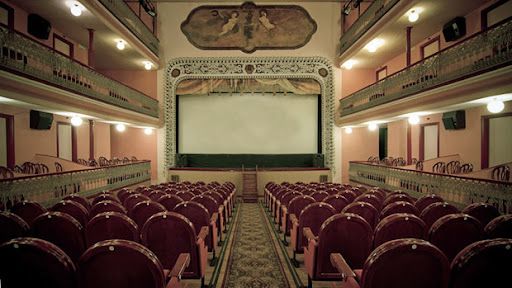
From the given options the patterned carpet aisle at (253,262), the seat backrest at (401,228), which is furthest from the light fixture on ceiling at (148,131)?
the seat backrest at (401,228)

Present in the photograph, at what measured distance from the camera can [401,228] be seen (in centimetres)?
331

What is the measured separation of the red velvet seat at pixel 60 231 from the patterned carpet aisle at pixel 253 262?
1.92 metres

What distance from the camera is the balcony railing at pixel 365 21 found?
12655 mm

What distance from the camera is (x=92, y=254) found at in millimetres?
2232

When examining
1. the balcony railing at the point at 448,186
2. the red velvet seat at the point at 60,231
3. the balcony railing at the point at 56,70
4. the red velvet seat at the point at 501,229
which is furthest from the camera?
the balcony railing at the point at 56,70

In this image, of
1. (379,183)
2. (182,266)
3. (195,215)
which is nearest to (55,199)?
(195,215)

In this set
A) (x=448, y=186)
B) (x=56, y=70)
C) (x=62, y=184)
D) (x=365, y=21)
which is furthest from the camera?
(x=365, y=21)

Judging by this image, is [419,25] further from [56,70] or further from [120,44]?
[56,70]

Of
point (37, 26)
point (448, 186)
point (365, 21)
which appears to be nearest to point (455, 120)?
point (365, 21)

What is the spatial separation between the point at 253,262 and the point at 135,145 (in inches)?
577

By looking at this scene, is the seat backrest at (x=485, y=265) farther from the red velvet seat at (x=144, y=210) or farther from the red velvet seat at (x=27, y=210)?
the red velvet seat at (x=27, y=210)

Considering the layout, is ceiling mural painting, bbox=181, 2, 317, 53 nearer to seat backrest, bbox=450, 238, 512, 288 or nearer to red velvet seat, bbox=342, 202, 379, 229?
red velvet seat, bbox=342, 202, 379, 229

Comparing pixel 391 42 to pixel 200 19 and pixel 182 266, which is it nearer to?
pixel 200 19

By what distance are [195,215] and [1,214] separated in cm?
231
